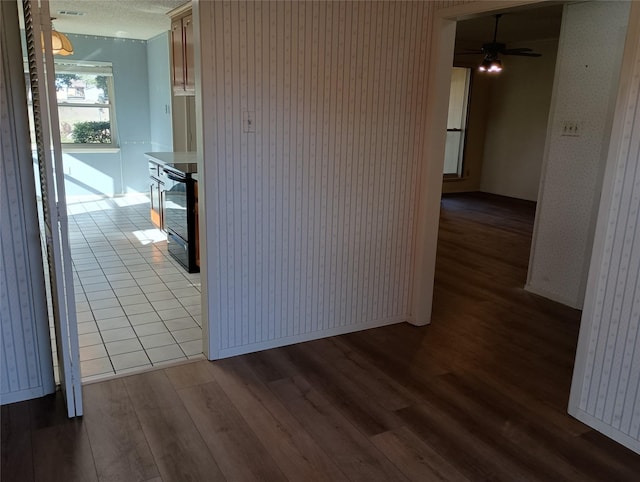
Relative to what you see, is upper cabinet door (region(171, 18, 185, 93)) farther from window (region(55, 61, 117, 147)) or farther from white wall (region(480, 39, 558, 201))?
white wall (region(480, 39, 558, 201))

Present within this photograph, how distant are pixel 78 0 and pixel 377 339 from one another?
4.18 meters

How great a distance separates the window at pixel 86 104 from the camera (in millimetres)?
7281

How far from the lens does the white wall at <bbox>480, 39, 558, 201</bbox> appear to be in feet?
26.2

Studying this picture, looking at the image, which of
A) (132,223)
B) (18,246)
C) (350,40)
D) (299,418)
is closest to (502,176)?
(132,223)

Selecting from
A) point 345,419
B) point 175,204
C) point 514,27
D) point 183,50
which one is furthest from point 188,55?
point 514,27

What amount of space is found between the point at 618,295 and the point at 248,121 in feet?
6.35

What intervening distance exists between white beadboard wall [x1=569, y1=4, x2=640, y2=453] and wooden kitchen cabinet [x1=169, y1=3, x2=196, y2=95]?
366 centimetres

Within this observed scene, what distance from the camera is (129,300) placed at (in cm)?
374

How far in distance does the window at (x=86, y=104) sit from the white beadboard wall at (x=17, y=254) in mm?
5632

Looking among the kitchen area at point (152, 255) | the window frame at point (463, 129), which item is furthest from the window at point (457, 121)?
the kitchen area at point (152, 255)

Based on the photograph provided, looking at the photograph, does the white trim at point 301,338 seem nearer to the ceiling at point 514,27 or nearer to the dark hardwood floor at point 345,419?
the dark hardwood floor at point 345,419

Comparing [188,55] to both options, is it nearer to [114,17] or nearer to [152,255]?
[114,17]

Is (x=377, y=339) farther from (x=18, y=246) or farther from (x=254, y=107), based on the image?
(x=18, y=246)

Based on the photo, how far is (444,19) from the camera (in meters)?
2.99
